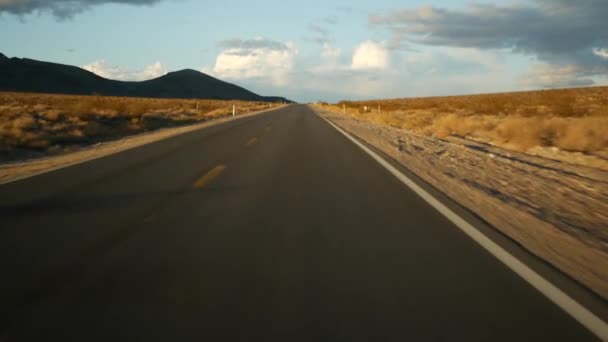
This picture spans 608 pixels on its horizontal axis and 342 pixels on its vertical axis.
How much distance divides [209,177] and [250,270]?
19.0 ft

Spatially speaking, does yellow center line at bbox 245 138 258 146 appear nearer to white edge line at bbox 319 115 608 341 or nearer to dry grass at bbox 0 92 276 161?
dry grass at bbox 0 92 276 161

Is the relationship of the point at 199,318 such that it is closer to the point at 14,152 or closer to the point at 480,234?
the point at 480,234

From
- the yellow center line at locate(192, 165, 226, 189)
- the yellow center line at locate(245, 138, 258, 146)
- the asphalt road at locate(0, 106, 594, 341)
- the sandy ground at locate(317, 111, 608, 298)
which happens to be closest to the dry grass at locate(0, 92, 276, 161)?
the yellow center line at locate(245, 138, 258, 146)

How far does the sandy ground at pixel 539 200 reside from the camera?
224 inches

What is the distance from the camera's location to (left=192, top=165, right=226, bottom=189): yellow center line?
956cm

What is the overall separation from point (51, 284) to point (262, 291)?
5.78 feet

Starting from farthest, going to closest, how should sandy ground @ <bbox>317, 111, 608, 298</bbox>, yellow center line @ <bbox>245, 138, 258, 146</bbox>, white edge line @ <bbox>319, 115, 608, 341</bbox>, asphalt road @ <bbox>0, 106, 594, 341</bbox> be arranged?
yellow center line @ <bbox>245, 138, 258, 146</bbox>, sandy ground @ <bbox>317, 111, 608, 298</bbox>, white edge line @ <bbox>319, 115, 608, 341</bbox>, asphalt road @ <bbox>0, 106, 594, 341</bbox>

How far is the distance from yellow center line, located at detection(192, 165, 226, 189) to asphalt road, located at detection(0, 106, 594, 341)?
0.22 m

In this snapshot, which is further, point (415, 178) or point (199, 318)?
point (415, 178)

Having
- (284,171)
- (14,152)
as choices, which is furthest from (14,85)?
(284,171)

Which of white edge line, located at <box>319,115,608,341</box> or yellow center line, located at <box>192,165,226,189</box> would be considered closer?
white edge line, located at <box>319,115,608,341</box>

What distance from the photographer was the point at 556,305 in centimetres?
408

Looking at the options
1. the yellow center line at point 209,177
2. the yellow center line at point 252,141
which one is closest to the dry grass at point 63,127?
the yellow center line at point 252,141

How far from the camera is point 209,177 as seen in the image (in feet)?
34.1
